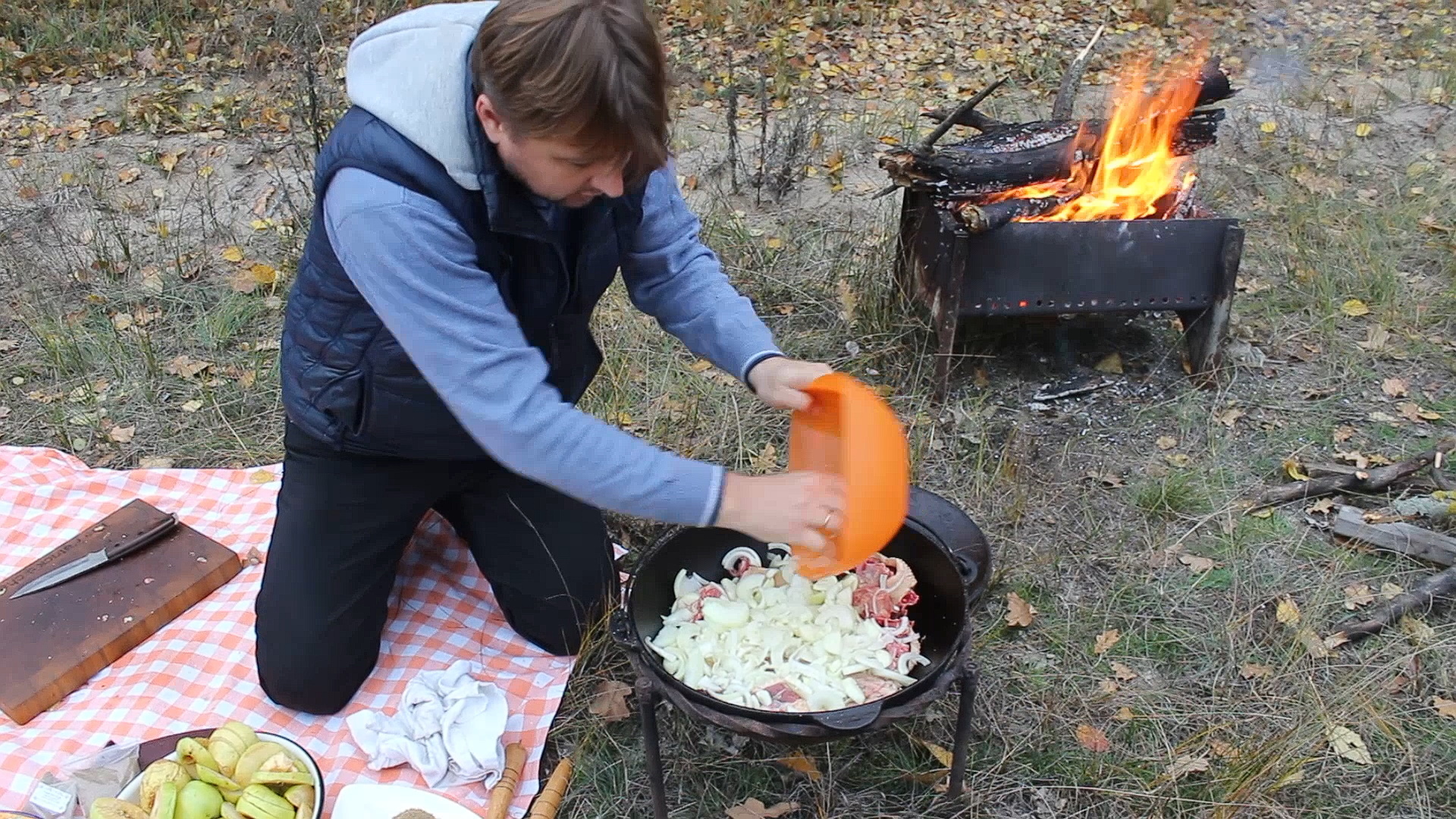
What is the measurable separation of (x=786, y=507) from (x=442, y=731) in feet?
4.13

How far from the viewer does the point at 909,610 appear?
262 cm

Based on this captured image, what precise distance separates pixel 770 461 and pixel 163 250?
3388 millimetres

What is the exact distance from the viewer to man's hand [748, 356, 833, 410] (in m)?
2.26

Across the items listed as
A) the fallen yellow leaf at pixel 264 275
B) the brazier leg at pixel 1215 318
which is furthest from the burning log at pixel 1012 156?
the fallen yellow leaf at pixel 264 275

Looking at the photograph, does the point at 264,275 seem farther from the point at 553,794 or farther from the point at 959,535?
the point at 959,535

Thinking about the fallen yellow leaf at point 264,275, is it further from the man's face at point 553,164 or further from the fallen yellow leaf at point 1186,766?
the fallen yellow leaf at point 1186,766

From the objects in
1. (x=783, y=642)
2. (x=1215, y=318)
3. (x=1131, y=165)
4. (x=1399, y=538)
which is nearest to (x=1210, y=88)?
(x=1131, y=165)

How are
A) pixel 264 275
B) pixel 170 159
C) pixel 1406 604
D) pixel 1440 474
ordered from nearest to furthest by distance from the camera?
pixel 1406 604 < pixel 1440 474 < pixel 264 275 < pixel 170 159

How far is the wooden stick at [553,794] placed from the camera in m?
2.47

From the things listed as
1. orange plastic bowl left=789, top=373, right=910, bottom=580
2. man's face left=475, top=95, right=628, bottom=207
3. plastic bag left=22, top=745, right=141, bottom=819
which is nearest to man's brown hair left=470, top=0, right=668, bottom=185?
man's face left=475, top=95, right=628, bottom=207

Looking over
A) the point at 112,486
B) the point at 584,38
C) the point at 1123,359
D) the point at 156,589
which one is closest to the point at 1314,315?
the point at 1123,359

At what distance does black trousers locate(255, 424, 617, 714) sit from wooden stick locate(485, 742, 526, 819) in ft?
1.28

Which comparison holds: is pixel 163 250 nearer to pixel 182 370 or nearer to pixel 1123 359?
pixel 182 370

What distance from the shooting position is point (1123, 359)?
4.15 metres
